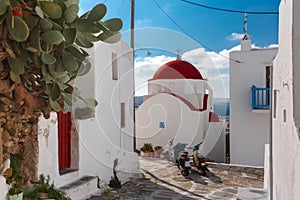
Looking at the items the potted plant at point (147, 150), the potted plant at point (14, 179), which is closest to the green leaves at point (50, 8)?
the potted plant at point (14, 179)

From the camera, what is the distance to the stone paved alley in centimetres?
804

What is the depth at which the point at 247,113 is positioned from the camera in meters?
11.7

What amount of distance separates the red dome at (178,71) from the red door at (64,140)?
35.5ft

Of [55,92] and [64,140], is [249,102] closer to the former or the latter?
[64,140]

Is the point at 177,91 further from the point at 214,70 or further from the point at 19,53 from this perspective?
the point at 19,53

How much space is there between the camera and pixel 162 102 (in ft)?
53.1

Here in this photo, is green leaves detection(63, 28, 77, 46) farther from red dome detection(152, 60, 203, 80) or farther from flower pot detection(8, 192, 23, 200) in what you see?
red dome detection(152, 60, 203, 80)

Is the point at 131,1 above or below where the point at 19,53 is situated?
above

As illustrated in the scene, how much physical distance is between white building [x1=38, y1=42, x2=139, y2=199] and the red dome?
21.7ft

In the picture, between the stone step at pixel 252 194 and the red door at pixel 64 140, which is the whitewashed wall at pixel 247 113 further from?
the red door at pixel 64 140

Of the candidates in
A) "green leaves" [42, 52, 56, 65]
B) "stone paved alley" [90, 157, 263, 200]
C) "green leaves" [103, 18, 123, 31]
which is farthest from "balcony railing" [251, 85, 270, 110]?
"green leaves" [42, 52, 56, 65]

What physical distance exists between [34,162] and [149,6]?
9737mm

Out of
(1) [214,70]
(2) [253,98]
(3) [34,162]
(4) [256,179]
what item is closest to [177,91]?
(1) [214,70]

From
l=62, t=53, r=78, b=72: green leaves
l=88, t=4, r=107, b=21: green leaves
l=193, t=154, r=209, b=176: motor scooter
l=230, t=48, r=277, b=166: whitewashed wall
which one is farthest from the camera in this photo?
l=230, t=48, r=277, b=166: whitewashed wall
